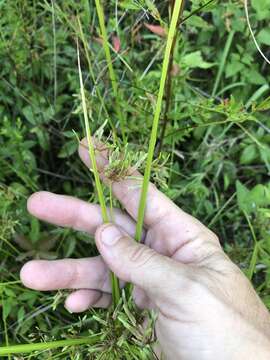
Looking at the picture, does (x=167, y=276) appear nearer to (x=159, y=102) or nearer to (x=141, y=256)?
(x=141, y=256)

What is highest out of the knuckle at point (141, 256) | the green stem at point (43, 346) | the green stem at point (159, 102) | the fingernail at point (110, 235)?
the green stem at point (159, 102)

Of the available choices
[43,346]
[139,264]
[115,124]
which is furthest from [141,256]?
[115,124]

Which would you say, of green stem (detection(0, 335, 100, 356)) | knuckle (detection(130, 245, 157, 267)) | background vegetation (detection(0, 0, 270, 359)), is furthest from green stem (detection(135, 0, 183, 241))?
background vegetation (detection(0, 0, 270, 359))

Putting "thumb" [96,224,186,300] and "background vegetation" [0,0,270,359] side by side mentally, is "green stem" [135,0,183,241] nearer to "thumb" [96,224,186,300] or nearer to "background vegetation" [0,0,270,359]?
"thumb" [96,224,186,300]

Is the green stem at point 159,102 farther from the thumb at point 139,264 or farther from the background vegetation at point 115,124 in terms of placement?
the background vegetation at point 115,124

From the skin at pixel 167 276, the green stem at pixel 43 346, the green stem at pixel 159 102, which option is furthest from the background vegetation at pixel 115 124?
the green stem at pixel 159 102

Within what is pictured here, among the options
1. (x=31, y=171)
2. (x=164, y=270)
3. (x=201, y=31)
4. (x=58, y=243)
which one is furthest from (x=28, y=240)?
(x=201, y=31)
